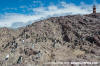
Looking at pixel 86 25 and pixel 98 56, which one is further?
pixel 86 25

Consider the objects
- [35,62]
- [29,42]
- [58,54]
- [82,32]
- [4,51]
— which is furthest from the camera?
[82,32]

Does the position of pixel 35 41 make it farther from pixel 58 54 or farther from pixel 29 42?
pixel 58 54

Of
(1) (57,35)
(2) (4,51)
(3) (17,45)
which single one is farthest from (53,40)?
(2) (4,51)

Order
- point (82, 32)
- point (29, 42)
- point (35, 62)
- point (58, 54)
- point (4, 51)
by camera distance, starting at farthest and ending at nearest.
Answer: point (82, 32), point (29, 42), point (4, 51), point (58, 54), point (35, 62)

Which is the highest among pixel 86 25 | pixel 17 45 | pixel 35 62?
pixel 86 25

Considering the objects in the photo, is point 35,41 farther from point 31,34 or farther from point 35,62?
point 35,62

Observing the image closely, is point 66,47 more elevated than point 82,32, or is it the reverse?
point 82,32
